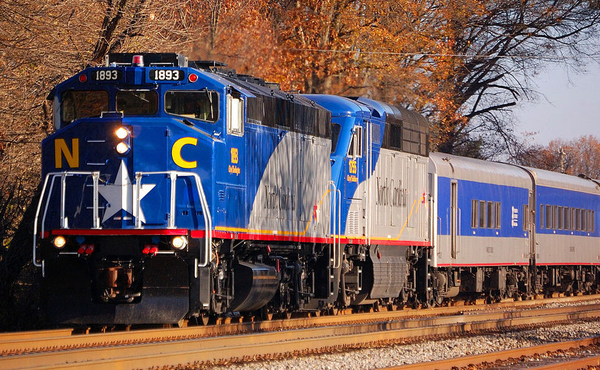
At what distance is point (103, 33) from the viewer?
57.9 feet

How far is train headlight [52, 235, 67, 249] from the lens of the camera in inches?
493

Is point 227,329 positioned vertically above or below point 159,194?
below

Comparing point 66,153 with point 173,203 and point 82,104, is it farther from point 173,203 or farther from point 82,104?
point 173,203

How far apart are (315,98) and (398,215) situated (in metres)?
3.38

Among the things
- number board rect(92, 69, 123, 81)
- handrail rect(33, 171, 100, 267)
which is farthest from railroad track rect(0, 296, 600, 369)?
number board rect(92, 69, 123, 81)

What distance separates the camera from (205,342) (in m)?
11.7

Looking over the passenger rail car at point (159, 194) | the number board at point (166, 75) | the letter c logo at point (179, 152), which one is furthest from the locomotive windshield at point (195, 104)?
the letter c logo at point (179, 152)

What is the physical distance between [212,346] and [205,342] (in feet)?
0.37

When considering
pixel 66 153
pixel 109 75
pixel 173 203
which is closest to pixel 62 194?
pixel 66 153

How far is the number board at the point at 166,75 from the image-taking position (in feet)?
42.0

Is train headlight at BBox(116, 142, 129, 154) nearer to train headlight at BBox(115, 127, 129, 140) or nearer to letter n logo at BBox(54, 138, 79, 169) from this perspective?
train headlight at BBox(115, 127, 129, 140)

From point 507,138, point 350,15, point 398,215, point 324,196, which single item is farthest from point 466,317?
point 507,138

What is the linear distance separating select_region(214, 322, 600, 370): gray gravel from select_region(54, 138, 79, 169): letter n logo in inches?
152

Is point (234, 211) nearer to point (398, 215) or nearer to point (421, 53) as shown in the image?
point (398, 215)
